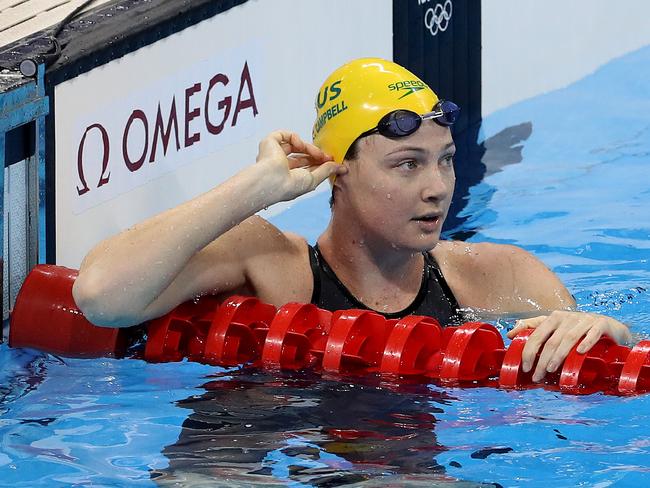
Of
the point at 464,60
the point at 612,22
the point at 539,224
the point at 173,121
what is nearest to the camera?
the point at 173,121

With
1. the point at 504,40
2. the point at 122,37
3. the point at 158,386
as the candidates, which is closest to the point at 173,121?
the point at 122,37

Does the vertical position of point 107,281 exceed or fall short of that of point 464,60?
it falls short

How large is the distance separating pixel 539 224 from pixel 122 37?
7.44 ft

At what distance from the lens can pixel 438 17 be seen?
251 inches

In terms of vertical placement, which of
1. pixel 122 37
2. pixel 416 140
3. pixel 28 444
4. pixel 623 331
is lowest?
pixel 28 444

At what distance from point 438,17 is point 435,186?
3240 mm

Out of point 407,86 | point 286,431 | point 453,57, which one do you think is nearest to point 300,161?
point 407,86

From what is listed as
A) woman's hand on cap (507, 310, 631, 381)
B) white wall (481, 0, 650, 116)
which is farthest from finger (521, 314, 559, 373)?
white wall (481, 0, 650, 116)

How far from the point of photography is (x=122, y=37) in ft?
14.0

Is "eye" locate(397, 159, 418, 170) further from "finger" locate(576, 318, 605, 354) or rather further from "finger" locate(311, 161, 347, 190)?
"finger" locate(576, 318, 605, 354)

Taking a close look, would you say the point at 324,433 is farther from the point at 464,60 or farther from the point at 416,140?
the point at 464,60

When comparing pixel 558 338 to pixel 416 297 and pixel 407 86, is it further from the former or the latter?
pixel 407 86

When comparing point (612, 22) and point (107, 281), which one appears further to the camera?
point (612, 22)

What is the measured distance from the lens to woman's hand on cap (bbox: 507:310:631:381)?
3053 millimetres
